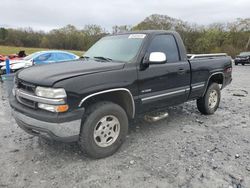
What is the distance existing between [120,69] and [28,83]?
132cm

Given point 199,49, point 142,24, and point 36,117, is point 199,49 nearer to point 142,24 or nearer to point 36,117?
point 142,24

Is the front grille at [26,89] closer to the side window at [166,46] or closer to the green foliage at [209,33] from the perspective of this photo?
the side window at [166,46]

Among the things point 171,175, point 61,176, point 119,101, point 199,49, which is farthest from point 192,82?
point 199,49

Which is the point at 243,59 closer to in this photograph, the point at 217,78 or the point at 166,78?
the point at 217,78

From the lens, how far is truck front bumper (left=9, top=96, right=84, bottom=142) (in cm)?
284

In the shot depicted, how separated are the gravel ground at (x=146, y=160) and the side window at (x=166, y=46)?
1481 mm

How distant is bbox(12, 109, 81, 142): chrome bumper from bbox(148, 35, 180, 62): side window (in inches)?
75.9

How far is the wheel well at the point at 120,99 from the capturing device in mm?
3277

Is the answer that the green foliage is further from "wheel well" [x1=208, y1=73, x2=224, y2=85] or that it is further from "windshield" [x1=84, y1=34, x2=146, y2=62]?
"windshield" [x1=84, y1=34, x2=146, y2=62]

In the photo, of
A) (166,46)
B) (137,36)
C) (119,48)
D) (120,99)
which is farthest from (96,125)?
(166,46)

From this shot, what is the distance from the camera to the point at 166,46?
4371 mm

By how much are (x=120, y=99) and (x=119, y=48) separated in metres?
1.05

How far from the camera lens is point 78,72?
3.05m

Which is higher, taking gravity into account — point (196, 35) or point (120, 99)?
point (196, 35)
